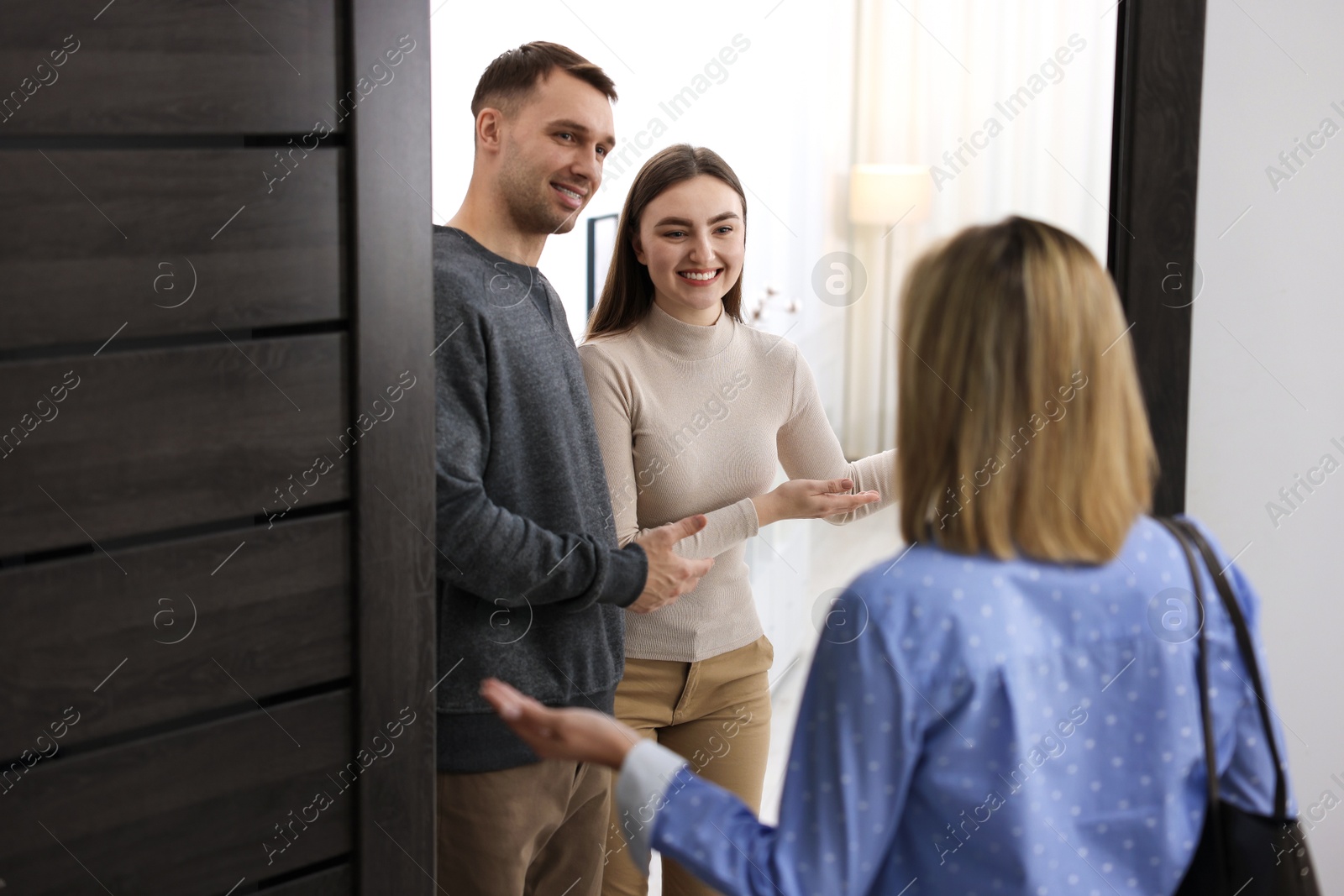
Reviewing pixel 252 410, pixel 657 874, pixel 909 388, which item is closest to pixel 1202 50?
pixel 909 388

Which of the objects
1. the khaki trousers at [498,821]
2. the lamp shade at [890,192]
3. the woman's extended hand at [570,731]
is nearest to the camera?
the woman's extended hand at [570,731]

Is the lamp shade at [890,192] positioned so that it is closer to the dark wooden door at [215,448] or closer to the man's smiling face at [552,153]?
the man's smiling face at [552,153]

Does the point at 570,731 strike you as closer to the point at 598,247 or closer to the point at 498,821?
the point at 498,821

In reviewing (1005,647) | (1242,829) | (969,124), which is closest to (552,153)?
(1005,647)

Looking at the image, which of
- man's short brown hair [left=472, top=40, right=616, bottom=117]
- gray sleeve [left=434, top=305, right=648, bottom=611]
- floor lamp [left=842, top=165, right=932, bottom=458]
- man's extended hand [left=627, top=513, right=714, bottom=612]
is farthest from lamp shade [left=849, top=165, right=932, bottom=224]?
gray sleeve [left=434, top=305, right=648, bottom=611]

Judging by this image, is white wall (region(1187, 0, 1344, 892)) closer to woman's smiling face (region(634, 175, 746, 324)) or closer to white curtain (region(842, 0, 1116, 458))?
white curtain (region(842, 0, 1116, 458))

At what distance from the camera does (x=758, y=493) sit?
158 centimetres

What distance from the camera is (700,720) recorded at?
1.56 m

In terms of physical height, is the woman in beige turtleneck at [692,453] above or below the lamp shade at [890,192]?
below

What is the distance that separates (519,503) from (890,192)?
244cm

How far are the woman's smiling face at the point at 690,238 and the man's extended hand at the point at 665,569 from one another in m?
0.35

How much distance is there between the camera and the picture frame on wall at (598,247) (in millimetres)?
2695

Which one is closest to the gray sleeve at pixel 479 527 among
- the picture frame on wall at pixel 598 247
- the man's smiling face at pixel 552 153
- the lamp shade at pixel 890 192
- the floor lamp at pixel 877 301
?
the man's smiling face at pixel 552 153

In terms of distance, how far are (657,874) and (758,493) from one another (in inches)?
40.7
